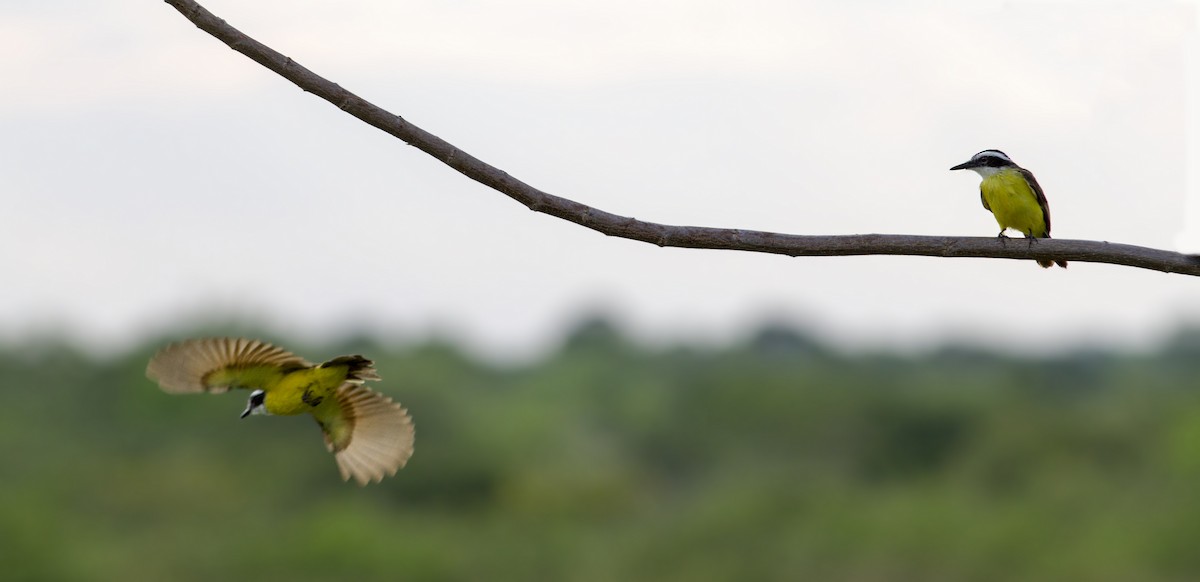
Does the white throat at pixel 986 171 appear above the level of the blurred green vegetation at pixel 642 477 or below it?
above

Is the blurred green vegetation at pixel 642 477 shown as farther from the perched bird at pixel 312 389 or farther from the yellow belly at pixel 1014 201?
the perched bird at pixel 312 389

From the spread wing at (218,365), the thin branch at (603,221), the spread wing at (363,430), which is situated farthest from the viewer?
the spread wing at (363,430)

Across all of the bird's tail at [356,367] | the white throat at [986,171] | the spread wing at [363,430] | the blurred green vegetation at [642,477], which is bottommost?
the blurred green vegetation at [642,477]

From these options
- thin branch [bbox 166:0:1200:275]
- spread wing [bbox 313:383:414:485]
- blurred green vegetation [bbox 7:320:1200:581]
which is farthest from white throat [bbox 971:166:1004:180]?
blurred green vegetation [bbox 7:320:1200:581]

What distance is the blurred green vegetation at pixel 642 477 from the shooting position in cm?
4884

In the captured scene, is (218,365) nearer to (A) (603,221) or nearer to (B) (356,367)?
(B) (356,367)

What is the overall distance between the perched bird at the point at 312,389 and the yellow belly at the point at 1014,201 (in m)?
2.69

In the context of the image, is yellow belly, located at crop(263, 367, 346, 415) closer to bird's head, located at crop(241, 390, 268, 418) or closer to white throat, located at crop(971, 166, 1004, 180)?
bird's head, located at crop(241, 390, 268, 418)

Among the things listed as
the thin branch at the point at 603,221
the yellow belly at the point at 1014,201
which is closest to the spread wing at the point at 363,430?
the thin branch at the point at 603,221

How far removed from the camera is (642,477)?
5956 cm

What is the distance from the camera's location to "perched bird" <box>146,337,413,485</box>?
3.99m

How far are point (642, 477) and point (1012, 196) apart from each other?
5401cm

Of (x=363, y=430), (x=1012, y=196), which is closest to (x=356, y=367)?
(x=363, y=430)

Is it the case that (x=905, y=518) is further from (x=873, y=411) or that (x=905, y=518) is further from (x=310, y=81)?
(x=310, y=81)
